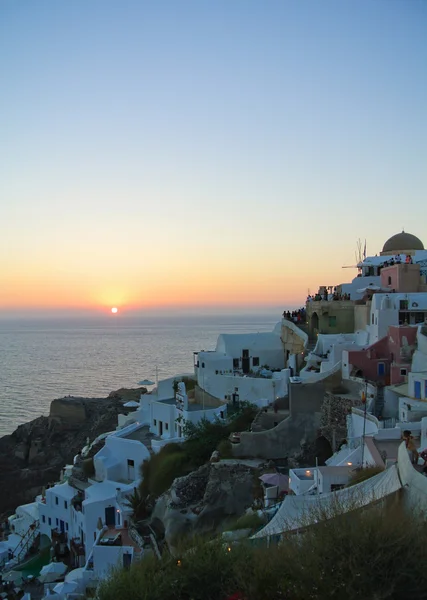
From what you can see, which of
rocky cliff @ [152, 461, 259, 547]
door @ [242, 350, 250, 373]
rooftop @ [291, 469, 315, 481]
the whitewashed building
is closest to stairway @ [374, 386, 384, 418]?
rooftop @ [291, 469, 315, 481]

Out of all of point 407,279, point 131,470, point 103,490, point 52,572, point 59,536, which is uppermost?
point 407,279

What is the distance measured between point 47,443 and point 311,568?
123 ft

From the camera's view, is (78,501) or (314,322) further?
(314,322)

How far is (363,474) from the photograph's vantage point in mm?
13867

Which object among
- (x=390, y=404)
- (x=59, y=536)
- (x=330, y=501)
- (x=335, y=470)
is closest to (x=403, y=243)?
(x=390, y=404)

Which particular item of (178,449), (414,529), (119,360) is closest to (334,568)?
(414,529)

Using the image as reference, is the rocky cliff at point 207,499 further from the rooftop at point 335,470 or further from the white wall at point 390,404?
the white wall at point 390,404

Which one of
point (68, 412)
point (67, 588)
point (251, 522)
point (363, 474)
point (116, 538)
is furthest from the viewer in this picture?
point (68, 412)

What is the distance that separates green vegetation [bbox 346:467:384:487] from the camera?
13500mm

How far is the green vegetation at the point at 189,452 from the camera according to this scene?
23.3 m

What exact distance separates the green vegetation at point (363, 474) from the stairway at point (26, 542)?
18553mm

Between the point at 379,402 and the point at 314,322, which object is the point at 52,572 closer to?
the point at 379,402

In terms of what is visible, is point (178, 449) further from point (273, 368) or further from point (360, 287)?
point (360, 287)

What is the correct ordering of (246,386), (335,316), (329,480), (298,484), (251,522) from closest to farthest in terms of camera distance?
(329,480)
(251,522)
(298,484)
(246,386)
(335,316)
